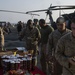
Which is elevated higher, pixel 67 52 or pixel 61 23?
pixel 61 23

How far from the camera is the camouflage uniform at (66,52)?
395 cm

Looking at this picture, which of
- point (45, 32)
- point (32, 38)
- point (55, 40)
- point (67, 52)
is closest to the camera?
point (67, 52)

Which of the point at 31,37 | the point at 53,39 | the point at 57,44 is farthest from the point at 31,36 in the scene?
the point at 57,44

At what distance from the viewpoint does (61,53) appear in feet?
13.5

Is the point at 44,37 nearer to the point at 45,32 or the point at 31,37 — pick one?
the point at 45,32

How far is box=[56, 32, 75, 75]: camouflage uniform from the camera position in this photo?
3.95 meters

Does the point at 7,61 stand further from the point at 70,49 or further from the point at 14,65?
the point at 70,49

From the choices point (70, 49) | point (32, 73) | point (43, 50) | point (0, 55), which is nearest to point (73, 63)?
point (70, 49)

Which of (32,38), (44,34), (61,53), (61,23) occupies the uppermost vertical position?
(61,23)

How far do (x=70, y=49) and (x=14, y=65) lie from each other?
5.35 ft

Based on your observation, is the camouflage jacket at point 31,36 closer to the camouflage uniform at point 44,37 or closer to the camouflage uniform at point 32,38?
the camouflage uniform at point 32,38

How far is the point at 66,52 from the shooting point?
4.08m

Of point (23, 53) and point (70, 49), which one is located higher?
point (70, 49)

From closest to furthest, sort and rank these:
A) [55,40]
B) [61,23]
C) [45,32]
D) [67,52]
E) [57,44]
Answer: [67,52] → [57,44] → [61,23] → [55,40] → [45,32]
